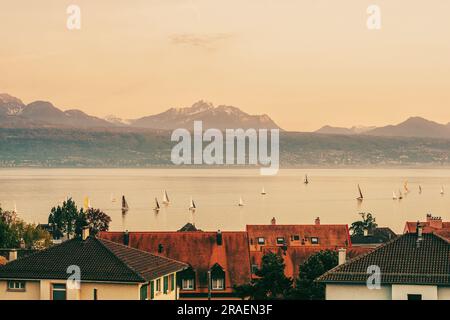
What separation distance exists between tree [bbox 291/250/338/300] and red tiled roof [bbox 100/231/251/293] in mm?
11758

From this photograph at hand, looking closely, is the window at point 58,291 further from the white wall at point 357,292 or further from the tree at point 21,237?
the tree at point 21,237

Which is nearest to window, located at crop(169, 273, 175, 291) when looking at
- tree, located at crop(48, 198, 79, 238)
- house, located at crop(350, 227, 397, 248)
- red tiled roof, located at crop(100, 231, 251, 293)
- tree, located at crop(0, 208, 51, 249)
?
red tiled roof, located at crop(100, 231, 251, 293)

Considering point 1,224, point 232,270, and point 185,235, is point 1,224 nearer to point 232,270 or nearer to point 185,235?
point 185,235

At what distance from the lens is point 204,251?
174ft

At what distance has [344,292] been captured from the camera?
1121 inches

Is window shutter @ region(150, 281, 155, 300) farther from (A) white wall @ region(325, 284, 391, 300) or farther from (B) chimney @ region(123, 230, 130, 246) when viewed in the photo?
(B) chimney @ region(123, 230, 130, 246)

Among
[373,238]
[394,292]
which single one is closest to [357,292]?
[394,292]

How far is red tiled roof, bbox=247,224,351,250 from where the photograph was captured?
218 feet

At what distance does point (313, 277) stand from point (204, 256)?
648 inches

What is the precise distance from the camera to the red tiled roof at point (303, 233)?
66.6 m

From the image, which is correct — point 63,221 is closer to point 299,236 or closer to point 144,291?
point 299,236

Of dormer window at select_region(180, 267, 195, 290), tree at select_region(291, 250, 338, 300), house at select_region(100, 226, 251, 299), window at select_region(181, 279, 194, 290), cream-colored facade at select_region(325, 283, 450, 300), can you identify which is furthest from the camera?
house at select_region(100, 226, 251, 299)
